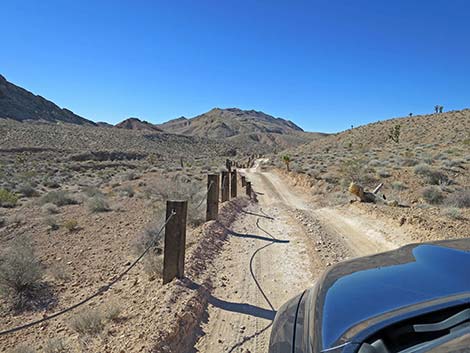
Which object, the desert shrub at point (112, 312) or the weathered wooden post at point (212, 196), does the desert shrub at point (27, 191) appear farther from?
the desert shrub at point (112, 312)

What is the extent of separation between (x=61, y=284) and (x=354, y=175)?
1666cm

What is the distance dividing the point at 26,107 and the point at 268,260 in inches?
3642

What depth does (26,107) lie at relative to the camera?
260 feet

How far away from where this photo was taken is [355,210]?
1107 cm

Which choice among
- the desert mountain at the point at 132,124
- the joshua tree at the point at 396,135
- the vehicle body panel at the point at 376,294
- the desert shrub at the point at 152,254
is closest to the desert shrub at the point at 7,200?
the desert shrub at the point at 152,254

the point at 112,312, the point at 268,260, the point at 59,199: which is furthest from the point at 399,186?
the point at 59,199

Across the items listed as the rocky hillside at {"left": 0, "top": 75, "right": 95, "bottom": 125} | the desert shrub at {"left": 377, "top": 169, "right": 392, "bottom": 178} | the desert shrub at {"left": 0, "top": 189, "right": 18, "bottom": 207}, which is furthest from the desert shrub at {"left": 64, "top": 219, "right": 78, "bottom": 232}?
the rocky hillside at {"left": 0, "top": 75, "right": 95, "bottom": 125}

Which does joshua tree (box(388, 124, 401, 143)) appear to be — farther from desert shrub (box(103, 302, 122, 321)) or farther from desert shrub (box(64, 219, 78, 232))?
desert shrub (box(103, 302, 122, 321))

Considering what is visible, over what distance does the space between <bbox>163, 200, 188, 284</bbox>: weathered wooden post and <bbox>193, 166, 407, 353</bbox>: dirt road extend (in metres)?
0.70

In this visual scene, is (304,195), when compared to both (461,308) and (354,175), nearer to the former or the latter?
(354,175)

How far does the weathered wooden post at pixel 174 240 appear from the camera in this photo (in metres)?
4.45

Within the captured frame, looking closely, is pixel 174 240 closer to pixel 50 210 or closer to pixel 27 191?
pixel 50 210

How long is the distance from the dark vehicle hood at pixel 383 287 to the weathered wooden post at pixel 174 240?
2.68 metres

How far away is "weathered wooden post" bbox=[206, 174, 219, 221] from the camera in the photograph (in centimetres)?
790
